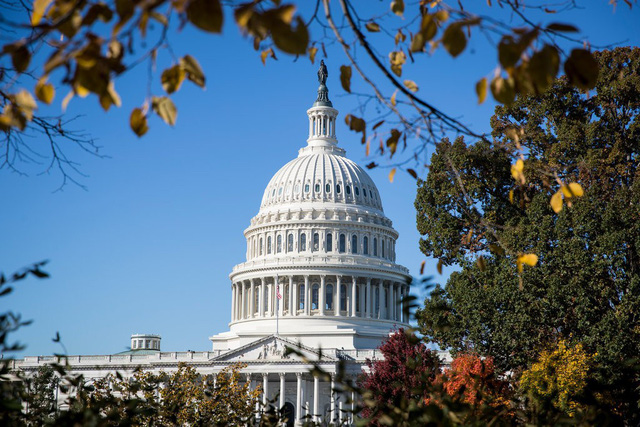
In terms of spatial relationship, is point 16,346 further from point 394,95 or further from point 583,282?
point 583,282

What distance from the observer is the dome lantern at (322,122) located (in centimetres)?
Answer: 13250

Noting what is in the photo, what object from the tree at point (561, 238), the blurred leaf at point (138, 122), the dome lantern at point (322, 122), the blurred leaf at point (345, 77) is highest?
the dome lantern at point (322, 122)

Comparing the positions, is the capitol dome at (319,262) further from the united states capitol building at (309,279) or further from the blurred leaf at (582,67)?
the blurred leaf at (582,67)

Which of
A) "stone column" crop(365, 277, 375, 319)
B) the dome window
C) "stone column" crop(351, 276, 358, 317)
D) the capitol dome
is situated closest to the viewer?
the capitol dome

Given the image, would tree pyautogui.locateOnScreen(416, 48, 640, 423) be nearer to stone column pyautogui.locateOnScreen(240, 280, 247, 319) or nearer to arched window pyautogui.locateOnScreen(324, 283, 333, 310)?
arched window pyautogui.locateOnScreen(324, 283, 333, 310)

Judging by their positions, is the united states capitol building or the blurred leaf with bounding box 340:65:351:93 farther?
the united states capitol building

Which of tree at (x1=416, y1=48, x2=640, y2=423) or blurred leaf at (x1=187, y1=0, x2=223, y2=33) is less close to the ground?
tree at (x1=416, y1=48, x2=640, y2=423)

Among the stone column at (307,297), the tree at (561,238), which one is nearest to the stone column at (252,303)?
the stone column at (307,297)

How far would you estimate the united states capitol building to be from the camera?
330 ft

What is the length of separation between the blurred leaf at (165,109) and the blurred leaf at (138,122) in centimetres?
16

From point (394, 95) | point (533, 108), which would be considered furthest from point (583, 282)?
point (394, 95)

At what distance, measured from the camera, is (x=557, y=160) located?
4816 cm

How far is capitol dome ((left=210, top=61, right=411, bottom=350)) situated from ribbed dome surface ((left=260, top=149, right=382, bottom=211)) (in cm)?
16

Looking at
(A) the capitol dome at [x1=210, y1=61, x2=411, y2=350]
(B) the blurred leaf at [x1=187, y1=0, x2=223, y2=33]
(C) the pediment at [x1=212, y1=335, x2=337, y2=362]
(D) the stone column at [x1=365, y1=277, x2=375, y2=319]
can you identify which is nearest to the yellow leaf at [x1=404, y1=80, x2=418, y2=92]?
(B) the blurred leaf at [x1=187, y1=0, x2=223, y2=33]
